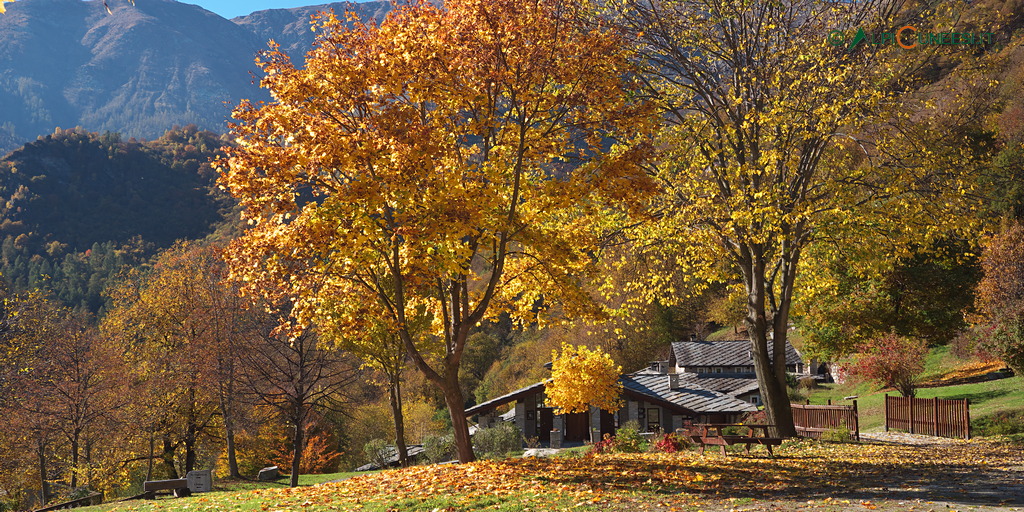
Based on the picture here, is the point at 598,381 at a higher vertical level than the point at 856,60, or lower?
lower

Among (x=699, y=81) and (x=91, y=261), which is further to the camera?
(x=91, y=261)

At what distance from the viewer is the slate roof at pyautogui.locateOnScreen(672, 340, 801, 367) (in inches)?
2142

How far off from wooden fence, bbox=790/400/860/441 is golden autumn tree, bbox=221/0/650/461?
16.3 meters

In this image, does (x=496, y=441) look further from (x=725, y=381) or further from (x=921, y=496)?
(x=725, y=381)

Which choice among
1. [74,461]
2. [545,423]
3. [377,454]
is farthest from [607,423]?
[74,461]

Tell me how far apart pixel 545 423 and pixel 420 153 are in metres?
35.3

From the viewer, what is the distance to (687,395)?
44906mm

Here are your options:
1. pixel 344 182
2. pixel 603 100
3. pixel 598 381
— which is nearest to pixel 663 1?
pixel 603 100

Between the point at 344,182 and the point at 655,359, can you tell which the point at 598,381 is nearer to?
the point at 344,182

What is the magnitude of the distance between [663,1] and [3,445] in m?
29.7

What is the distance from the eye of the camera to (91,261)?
103 metres

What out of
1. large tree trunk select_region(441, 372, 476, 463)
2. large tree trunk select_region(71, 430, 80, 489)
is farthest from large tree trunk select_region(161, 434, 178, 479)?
large tree trunk select_region(441, 372, 476, 463)

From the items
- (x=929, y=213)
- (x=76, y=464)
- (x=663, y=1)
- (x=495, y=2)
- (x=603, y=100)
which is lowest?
(x=76, y=464)
